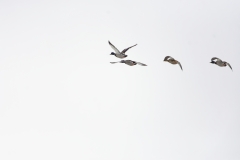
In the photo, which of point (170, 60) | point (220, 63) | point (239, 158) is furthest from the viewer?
point (239, 158)

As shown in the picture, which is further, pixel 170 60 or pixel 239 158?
pixel 239 158

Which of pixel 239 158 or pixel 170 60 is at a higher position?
pixel 170 60

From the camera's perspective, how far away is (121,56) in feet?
50.3

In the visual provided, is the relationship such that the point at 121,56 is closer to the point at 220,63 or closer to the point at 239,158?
the point at 220,63

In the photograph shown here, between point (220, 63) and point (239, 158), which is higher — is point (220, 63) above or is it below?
above

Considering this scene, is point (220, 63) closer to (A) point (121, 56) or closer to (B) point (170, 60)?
(B) point (170, 60)

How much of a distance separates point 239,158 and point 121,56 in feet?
207

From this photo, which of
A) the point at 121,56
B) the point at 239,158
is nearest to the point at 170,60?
the point at 121,56

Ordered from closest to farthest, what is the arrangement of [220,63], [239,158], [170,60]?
[170,60] < [220,63] < [239,158]

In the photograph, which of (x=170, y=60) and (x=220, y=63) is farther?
(x=220, y=63)

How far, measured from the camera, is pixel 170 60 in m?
15.1

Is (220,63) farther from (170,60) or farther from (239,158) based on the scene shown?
(239,158)

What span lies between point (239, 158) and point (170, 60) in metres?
62.4

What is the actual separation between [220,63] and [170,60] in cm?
287
